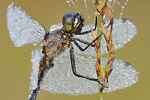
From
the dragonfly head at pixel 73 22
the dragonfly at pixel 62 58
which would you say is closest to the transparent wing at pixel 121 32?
the dragonfly at pixel 62 58

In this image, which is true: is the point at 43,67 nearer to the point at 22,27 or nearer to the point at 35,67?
the point at 35,67

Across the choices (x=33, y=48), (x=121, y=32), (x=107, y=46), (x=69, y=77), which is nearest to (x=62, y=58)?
(x=69, y=77)

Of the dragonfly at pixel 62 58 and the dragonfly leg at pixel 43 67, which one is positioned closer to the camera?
A: the dragonfly at pixel 62 58

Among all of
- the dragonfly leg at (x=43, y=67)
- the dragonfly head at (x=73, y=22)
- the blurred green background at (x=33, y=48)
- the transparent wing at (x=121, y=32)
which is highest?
the dragonfly head at (x=73, y=22)

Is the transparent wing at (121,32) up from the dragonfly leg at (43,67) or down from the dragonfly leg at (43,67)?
up

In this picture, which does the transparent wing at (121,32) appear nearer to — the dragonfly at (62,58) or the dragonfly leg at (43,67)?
the dragonfly at (62,58)

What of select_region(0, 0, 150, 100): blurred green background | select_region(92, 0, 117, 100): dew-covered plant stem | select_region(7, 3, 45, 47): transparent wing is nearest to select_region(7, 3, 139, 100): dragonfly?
select_region(7, 3, 45, 47): transparent wing
